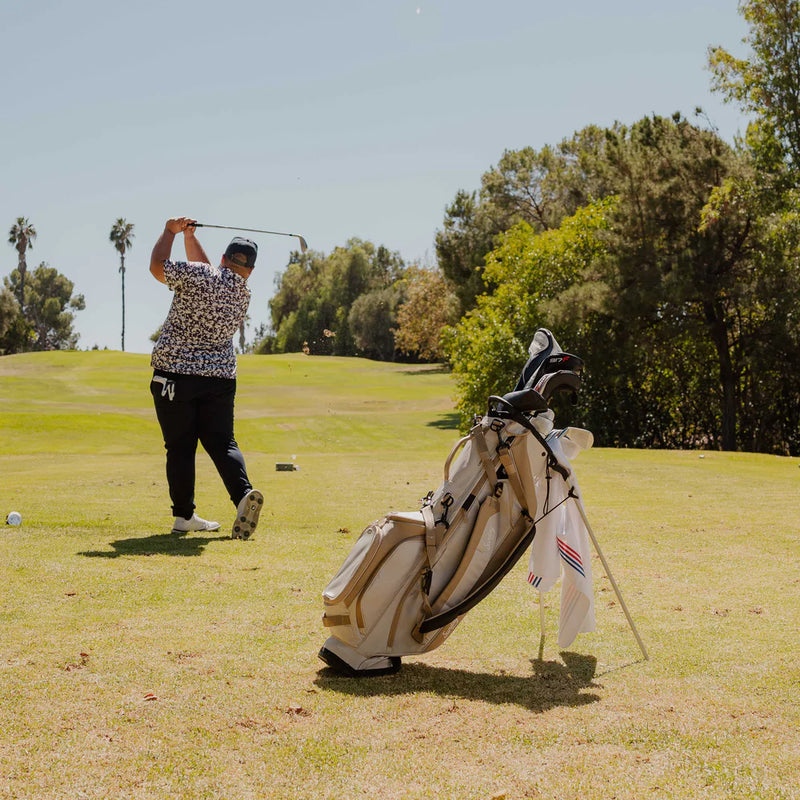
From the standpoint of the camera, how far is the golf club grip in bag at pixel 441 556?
4316mm

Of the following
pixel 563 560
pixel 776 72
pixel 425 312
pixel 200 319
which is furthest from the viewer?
pixel 425 312

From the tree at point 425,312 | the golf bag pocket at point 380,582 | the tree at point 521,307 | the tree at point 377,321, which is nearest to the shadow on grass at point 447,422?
the tree at point 521,307

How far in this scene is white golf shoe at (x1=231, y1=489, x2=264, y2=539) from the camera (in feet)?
24.8

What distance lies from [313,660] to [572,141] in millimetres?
56812

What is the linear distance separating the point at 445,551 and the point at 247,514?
358cm

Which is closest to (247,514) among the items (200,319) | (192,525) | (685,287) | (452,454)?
(192,525)

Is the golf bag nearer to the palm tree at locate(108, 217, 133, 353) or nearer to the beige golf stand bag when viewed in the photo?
the beige golf stand bag

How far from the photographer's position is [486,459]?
436 centimetres

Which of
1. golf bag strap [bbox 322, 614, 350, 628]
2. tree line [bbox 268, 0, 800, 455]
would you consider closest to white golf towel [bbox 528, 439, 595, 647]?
golf bag strap [bbox 322, 614, 350, 628]

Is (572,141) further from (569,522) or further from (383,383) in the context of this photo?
(569,522)

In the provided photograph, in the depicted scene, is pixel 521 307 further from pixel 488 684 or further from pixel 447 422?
pixel 488 684

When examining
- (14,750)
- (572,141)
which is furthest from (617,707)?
(572,141)

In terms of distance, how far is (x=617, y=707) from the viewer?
3.88 meters

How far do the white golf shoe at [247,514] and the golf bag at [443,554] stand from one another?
3243 millimetres
